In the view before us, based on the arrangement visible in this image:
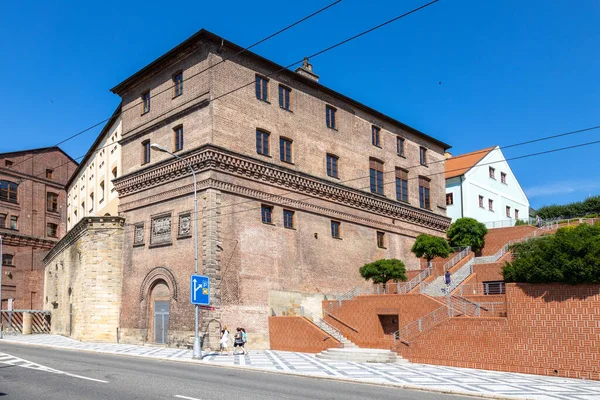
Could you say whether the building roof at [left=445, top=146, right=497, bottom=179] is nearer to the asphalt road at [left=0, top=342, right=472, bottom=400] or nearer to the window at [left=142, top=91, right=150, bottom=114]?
the window at [left=142, top=91, right=150, bottom=114]

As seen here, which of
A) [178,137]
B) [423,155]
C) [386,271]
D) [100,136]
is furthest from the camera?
[100,136]

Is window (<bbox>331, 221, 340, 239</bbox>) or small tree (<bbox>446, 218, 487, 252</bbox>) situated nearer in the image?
window (<bbox>331, 221, 340, 239</bbox>)

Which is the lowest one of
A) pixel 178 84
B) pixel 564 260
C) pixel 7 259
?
pixel 564 260

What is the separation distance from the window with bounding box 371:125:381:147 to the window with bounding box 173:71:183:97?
1466 cm

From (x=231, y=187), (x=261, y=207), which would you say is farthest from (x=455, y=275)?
(x=231, y=187)

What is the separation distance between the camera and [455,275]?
34.2 m

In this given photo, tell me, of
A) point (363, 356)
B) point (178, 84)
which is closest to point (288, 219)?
point (178, 84)

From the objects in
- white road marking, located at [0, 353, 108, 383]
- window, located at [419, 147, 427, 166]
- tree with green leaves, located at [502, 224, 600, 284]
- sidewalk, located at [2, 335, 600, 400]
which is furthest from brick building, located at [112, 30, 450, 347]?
tree with green leaves, located at [502, 224, 600, 284]

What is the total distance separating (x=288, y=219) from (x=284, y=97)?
7.51 meters

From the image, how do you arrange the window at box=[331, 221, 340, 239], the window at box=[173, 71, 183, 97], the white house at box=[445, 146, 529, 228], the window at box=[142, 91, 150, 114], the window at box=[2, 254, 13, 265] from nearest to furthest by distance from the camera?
the window at box=[173, 71, 183, 97] < the window at box=[142, 91, 150, 114] < the window at box=[331, 221, 340, 239] < the white house at box=[445, 146, 529, 228] < the window at box=[2, 254, 13, 265]

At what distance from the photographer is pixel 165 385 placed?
1455 centimetres

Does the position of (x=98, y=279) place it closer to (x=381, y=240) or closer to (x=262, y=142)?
(x=262, y=142)

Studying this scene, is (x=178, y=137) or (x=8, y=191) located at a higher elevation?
(x=8, y=191)

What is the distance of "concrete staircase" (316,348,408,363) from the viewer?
78.9ft
